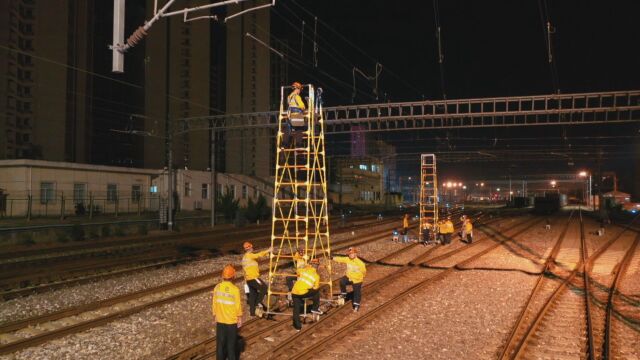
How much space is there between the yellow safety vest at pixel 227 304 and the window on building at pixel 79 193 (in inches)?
1328

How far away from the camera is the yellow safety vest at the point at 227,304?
282 inches

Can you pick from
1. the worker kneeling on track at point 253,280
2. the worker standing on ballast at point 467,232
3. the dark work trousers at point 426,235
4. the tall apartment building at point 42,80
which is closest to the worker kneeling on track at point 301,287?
the worker kneeling on track at point 253,280

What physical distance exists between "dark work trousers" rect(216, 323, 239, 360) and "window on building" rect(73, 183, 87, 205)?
110 ft

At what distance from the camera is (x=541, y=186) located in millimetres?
129000

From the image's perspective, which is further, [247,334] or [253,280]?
[253,280]

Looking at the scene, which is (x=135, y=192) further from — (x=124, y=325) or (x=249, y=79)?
(x=249, y=79)

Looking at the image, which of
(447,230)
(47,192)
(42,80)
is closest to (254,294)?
(447,230)

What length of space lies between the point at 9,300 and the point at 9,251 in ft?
32.0

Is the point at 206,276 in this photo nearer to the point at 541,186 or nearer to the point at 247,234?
the point at 247,234

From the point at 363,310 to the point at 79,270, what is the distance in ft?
33.6

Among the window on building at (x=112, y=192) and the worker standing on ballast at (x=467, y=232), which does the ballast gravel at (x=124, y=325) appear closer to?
the worker standing on ballast at (x=467, y=232)

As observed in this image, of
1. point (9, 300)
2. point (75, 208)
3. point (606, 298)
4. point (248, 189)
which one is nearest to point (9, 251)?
point (9, 300)

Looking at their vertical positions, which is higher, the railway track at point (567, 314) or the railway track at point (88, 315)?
the railway track at point (88, 315)

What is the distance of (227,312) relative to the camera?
7.21 metres
